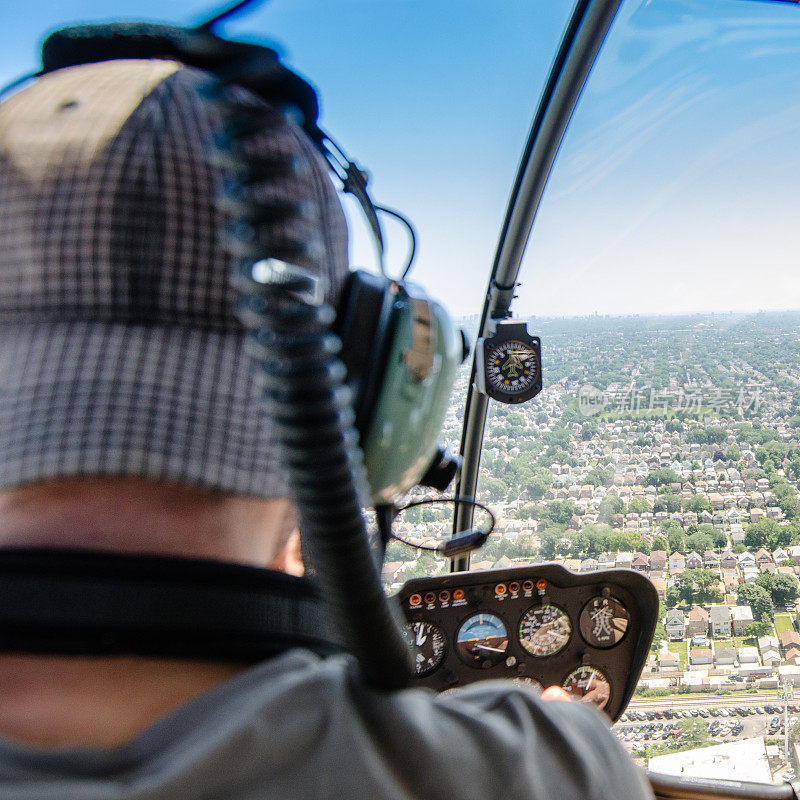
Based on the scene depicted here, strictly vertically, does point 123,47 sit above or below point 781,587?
above

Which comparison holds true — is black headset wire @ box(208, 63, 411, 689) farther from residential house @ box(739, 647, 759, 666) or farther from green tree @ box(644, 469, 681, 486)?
green tree @ box(644, 469, 681, 486)

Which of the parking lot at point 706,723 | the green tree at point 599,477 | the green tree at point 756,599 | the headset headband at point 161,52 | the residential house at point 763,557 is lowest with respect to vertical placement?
the parking lot at point 706,723

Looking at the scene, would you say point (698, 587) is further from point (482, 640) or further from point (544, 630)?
point (482, 640)

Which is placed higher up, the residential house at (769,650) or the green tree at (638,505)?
the green tree at (638,505)

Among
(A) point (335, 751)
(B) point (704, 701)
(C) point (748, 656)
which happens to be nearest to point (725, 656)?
(C) point (748, 656)

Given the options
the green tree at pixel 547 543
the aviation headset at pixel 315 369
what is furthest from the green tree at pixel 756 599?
the aviation headset at pixel 315 369

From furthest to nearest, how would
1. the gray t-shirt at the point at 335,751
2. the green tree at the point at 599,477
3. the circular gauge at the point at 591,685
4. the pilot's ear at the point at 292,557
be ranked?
the green tree at the point at 599,477 < the circular gauge at the point at 591,685 < the pilot's ear at the point at 292,557 < the gray t-shirt at the point at 335,751

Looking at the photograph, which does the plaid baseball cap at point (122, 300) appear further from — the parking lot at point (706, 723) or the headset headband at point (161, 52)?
the parking lot at point (706, 723)
